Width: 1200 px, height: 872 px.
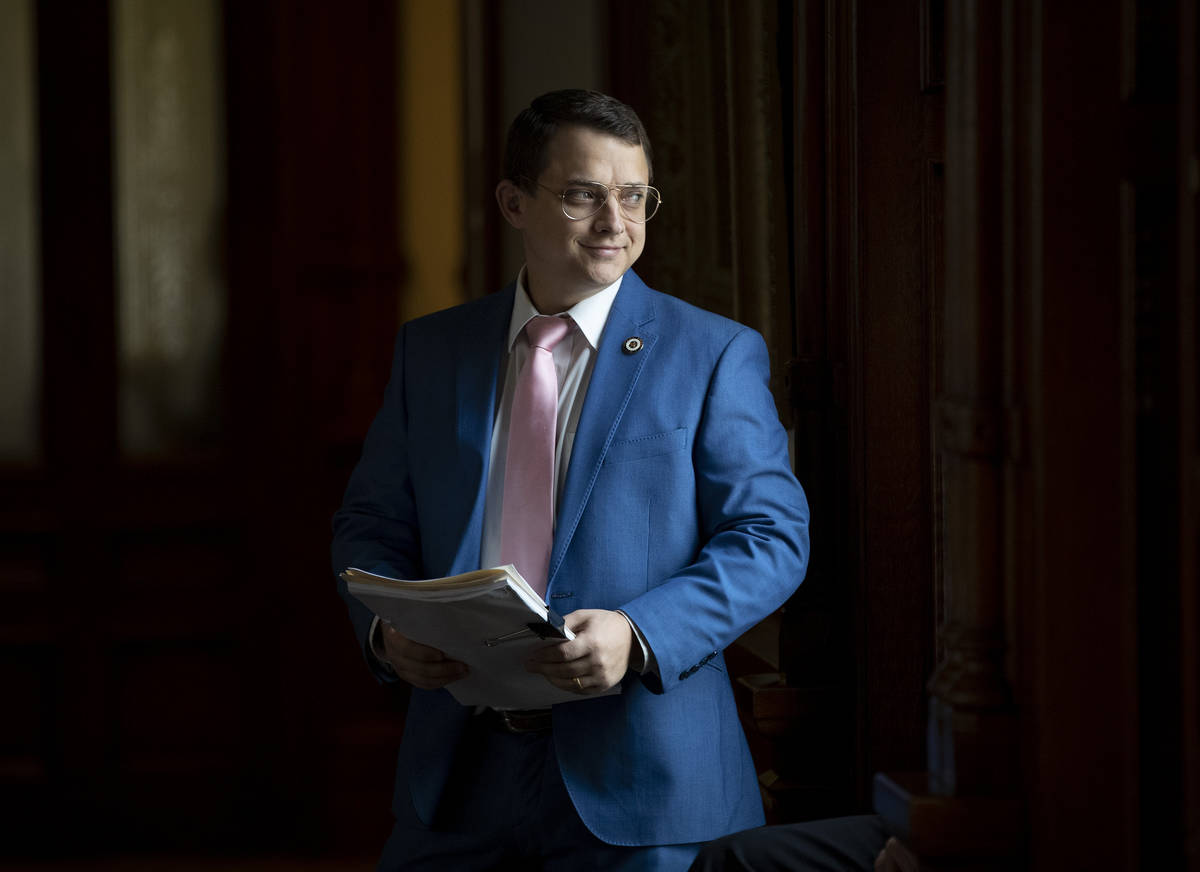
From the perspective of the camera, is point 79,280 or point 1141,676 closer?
point 1141,676

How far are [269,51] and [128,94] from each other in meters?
0.45

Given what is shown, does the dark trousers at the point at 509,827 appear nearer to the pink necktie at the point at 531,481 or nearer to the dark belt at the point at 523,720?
the dark belt at the point at 523,720

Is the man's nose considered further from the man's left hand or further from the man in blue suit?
the man's left hand

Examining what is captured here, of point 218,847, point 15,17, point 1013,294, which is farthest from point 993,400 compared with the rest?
point 15,17

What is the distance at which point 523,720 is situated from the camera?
5.72 ft

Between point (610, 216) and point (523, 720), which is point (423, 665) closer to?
point (523, 720)

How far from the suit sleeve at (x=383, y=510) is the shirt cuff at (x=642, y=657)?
369 mm


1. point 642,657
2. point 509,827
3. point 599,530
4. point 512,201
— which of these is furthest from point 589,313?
point 509,827

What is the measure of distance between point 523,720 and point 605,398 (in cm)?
43

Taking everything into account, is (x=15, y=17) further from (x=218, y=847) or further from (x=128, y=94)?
(x=218, y=847)

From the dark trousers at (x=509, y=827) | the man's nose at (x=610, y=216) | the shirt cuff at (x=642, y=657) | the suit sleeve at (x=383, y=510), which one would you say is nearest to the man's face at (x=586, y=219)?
the man's nose at (x=610, y=216)

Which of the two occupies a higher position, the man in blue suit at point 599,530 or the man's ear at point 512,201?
the man's ear at point 512,201

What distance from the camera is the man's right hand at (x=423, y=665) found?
1.66 m

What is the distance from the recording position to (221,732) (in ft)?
12.7
